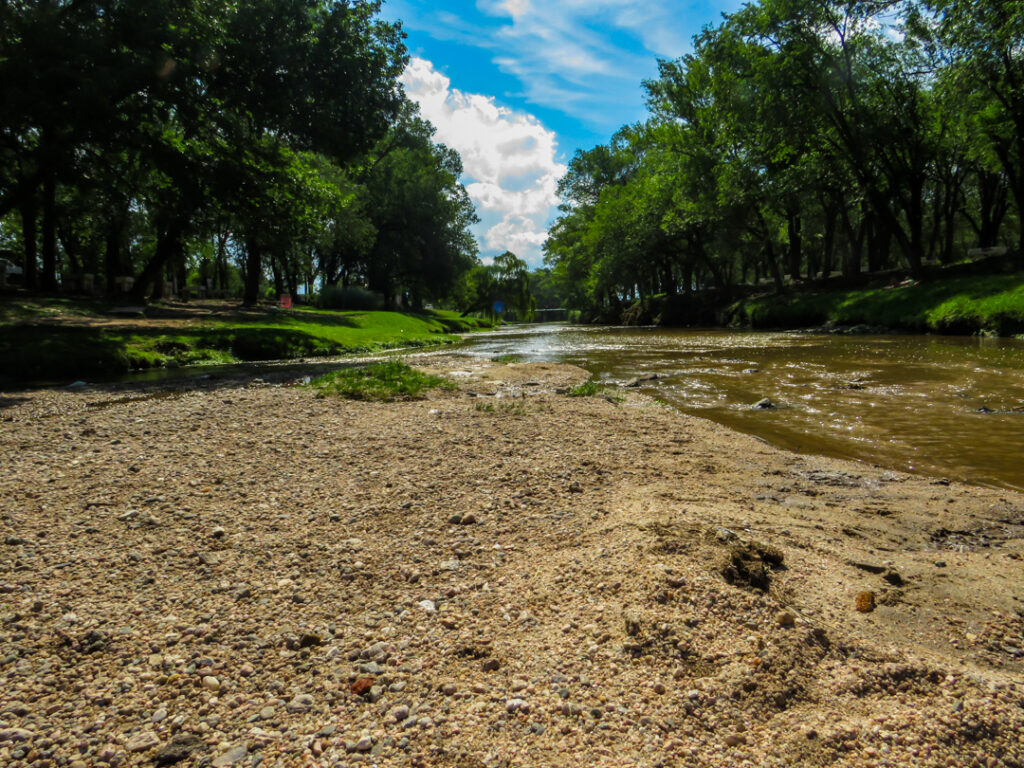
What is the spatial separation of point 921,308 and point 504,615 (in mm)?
27707

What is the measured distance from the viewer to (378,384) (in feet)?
34.7

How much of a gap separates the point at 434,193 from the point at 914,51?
37980mm

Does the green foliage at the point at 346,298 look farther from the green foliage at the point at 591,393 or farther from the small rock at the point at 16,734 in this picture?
the small rock at the point at 16,734

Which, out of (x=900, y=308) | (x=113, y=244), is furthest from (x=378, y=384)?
(x=113, y=244)

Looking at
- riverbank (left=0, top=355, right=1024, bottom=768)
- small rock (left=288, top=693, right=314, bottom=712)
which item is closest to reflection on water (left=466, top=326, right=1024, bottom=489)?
riverbank (left=0, top=355, right=1024, bottom=768)

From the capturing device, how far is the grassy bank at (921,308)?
19281 millimetres

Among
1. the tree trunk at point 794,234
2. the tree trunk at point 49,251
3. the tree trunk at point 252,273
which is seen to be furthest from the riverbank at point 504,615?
the tree trunk at point 794,234

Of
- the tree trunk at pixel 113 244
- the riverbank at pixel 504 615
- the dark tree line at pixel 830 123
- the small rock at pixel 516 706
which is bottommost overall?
the small rock at pixel 516 706

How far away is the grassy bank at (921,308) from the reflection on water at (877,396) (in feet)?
7.32

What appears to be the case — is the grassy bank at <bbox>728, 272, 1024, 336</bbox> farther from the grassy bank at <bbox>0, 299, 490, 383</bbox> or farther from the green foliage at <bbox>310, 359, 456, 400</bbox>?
the grassy bank at <bbox>0, 299, 490, 383</bbox>

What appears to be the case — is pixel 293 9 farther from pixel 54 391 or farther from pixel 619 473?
pixel 619 473

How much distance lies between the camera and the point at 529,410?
28.3 feet

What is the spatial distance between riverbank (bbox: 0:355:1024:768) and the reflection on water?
1279 millimetres

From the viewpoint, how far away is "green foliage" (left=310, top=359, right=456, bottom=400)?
10.0 meters
